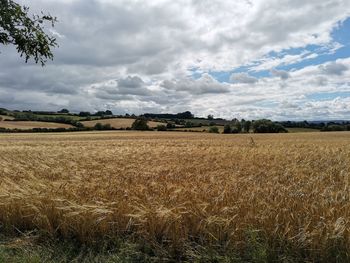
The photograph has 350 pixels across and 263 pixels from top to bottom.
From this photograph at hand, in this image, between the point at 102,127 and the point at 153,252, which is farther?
the point at 102,127

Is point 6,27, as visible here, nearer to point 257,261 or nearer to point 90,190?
point 90,190

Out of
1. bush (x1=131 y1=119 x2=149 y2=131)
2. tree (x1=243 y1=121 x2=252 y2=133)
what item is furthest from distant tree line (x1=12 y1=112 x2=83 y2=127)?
tree (x1=243 y1=121 x2=252 y2=133)

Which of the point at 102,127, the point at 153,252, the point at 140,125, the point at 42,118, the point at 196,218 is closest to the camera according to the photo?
the point at 153,252

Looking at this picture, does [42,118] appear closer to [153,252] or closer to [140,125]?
[140,125]

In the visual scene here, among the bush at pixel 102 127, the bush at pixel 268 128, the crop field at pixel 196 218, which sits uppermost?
the bush at pixel 268 128

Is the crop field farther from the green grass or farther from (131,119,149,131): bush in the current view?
(131,119,149,131): bush

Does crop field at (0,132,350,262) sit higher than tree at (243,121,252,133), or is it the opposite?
tree at (243,121,252,133)

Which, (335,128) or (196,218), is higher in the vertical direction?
(335,128)

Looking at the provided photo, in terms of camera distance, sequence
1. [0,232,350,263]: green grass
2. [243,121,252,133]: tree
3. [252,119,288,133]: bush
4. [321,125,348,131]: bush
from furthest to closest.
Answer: [243,121,252,133]: tree < [252,119,288,133]: bush < [321,125,348,131]: bush < [0,232,350,263]: green grass

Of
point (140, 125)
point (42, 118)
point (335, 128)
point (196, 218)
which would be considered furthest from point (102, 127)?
point (196, 218)

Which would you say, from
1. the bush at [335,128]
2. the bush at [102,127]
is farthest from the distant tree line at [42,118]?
the bush at [335,128]

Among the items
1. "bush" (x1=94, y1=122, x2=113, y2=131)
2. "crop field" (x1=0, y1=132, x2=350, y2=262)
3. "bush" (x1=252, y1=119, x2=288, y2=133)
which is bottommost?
"bush" (x1=94, y1=122, x2=113, y2=131)

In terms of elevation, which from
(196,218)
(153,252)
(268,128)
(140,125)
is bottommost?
(153,252)

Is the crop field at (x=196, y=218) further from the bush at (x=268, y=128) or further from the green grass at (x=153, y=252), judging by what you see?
the bush at (x=268, y=128)
